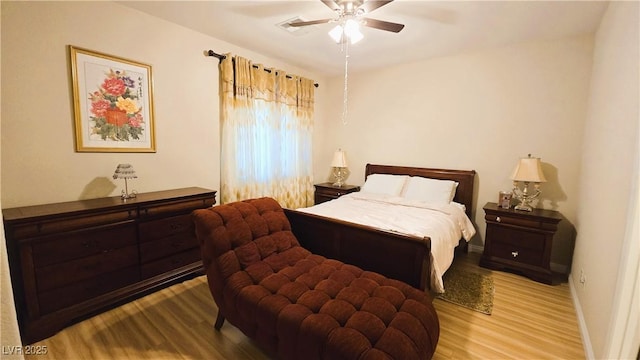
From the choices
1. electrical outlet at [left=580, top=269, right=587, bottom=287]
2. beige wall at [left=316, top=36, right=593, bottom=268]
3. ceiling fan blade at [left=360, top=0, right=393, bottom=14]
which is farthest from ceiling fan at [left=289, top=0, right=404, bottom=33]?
electrical outlet at [left=580, top=269, right=587, bottom=287]

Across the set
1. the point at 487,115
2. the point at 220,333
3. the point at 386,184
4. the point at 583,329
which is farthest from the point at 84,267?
the point at 487,115

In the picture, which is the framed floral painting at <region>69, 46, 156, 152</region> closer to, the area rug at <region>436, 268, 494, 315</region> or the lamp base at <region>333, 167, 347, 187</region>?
the lamp base at <region>333, 167, 347, 187</region>

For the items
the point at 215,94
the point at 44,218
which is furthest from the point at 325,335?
the point at 215,94

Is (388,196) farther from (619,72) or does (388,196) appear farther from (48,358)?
(48,358)

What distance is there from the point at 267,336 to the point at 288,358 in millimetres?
172

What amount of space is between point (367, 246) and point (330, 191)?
85.9 inches

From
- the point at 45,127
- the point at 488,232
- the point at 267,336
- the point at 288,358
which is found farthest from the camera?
the point at 488,232

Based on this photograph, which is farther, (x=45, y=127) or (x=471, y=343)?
(x=45, y=127)

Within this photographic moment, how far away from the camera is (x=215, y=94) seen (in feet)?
10.2

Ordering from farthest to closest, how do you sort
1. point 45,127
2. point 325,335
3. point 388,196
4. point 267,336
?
point 388,196 < point 45,127 < point 267,336 < point 325,335

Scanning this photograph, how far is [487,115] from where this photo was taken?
322 cm

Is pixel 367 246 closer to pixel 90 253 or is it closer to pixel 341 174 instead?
pixel 90 253

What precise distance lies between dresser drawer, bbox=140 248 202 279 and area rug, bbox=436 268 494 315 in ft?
7.73

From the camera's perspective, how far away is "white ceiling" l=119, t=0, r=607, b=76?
225cm
